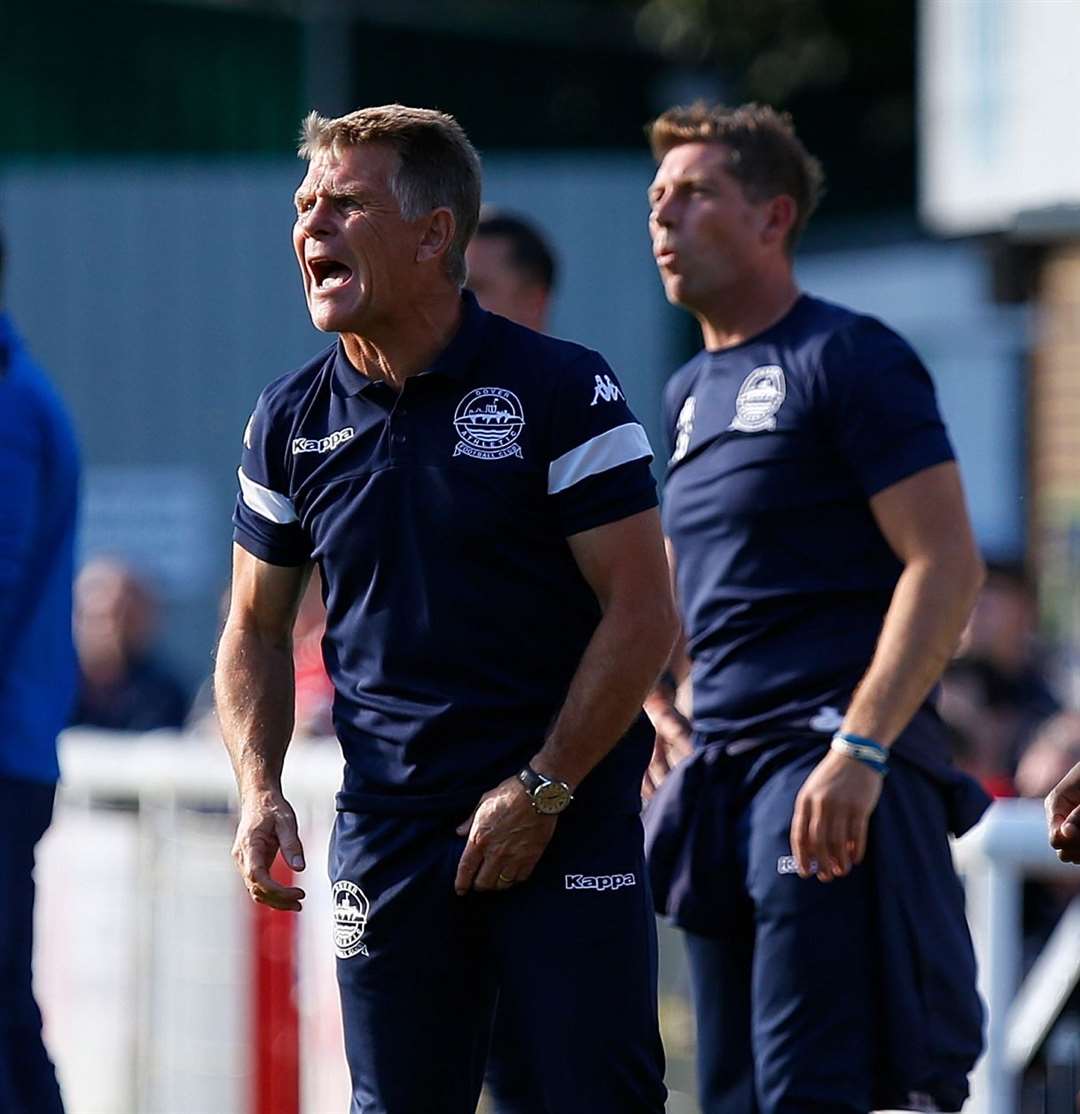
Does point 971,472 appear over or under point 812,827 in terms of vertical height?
under

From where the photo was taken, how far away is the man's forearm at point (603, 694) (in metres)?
3.78

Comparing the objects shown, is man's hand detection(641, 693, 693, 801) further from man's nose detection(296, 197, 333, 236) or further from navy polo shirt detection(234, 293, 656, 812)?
man's nose detection(296, 197, 333, 236)

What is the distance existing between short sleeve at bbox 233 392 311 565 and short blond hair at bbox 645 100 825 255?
1290mm

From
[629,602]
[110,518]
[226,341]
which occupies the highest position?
[629,602]

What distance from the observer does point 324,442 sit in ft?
13.1

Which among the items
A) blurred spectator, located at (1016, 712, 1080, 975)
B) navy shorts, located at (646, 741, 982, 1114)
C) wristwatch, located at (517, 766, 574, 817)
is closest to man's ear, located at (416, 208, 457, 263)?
wristwatch, located at (517, 766, 574, 817)

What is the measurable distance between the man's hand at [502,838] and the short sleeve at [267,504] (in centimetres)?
62

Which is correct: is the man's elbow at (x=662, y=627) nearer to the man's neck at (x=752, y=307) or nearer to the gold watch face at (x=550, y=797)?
the gold watch face at (x=550, y=797)

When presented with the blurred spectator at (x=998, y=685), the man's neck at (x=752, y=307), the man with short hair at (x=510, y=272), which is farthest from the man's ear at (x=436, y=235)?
the blurred spectator at (x=998, y=685)

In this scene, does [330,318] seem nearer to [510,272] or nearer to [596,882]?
[596,882]

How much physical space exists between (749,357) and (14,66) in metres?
15.7

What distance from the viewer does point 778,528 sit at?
459cm

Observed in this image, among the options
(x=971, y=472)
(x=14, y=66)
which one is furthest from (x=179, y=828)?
(x=14, y=66)

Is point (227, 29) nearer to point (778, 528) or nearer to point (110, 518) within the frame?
point (110, 518)
